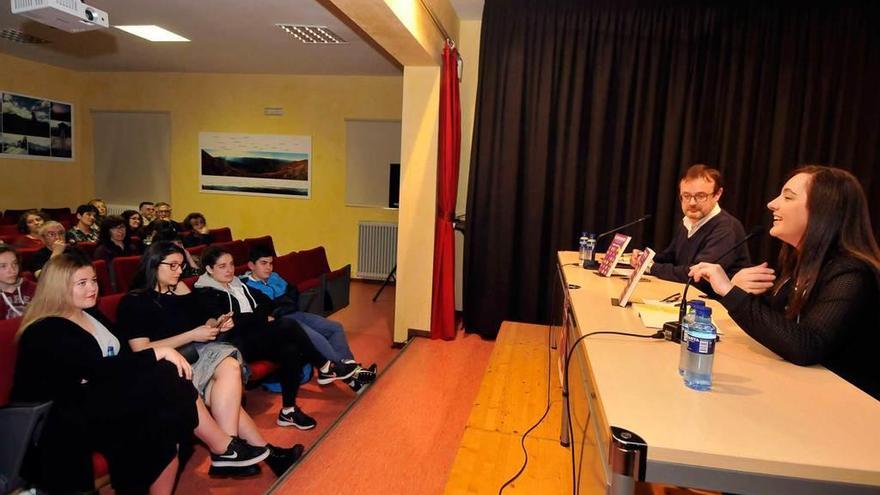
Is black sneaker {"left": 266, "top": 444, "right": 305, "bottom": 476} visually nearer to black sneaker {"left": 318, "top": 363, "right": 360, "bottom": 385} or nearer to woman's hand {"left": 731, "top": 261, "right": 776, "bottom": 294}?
black sneaker {"left": 318, "top": 363, "right": 360, "bottom": 385}

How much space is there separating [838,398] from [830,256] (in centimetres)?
43

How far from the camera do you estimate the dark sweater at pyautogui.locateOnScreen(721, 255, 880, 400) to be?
1.33 m

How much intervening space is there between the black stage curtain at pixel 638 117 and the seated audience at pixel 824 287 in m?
2.63

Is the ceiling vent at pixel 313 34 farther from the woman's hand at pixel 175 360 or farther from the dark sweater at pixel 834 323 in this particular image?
the dark sweater at pixel 834 323

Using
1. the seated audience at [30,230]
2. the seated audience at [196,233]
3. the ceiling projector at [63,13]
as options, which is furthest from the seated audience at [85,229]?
the ceiling projector at [63,13]

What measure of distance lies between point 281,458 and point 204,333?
0.68 m

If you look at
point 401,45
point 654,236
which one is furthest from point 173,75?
point 654,236

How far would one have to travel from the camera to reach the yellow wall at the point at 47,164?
6582 mm

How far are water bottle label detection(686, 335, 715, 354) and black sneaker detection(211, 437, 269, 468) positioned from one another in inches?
72.6

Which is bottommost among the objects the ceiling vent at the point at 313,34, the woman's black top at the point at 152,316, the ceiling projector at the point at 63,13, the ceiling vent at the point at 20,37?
the woman's black top at the point at 152,316

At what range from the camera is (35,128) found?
6910 mm

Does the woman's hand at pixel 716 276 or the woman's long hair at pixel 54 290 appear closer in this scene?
the woman's hand at pixel 716 276

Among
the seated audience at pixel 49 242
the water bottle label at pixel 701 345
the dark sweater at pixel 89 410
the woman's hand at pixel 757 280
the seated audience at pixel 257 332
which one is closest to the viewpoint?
the water bottle label at pixel 701 345

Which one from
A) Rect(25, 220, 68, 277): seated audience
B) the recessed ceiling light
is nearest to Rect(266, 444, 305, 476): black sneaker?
Rect(25, 220, 68, 277): seated audience
